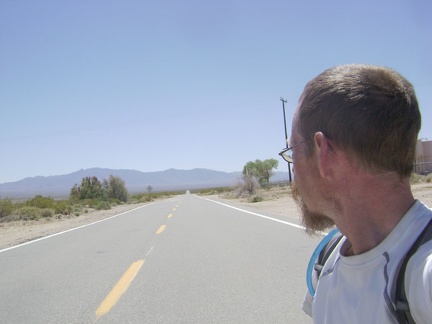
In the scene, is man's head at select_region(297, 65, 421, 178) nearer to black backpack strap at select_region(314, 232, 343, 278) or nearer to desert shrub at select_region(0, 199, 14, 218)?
black backpack strap at select_region(314, 232, 343, 278)

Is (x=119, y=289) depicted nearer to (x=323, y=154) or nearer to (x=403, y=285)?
(x=323, y=154)

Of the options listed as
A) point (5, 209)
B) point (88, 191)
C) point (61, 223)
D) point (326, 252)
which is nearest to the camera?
point (326, 252)

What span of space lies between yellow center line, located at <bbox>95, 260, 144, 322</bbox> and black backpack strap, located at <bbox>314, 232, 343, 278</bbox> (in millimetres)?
3794

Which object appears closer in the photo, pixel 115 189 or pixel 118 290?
pixel 118 290

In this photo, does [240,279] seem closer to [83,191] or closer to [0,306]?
[0,306]

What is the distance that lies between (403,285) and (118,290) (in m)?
5.53

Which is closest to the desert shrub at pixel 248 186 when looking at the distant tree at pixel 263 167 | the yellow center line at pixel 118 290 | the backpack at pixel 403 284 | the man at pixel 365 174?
the yellow center line at pixel 118 290

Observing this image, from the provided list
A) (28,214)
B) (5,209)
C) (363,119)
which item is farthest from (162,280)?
(5,209)

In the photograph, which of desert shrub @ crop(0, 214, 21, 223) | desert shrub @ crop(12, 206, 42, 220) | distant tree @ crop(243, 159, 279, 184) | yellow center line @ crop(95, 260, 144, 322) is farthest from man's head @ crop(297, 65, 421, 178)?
distant tree @ crop(243, 159, 279, 184)

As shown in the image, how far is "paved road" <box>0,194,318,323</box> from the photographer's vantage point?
4902 mm

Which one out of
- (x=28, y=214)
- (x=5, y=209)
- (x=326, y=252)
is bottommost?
(x=28, y=214)

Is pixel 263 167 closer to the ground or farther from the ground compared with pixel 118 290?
farther from the ground

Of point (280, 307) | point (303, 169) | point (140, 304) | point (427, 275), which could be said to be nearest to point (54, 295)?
point (140, 304)

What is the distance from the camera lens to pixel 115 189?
3187 inches
